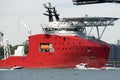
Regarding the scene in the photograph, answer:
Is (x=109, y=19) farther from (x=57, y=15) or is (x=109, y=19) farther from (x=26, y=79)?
(x=26, y=79)

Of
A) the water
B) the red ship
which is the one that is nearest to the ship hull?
the red ship

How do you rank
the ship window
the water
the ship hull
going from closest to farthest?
the water
the ship hull
the ship window

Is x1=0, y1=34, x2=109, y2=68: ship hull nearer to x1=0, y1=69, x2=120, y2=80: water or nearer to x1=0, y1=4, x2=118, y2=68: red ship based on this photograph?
x1=0, y1=4, x2=118, y2=68: red ship

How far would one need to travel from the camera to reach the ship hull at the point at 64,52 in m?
109

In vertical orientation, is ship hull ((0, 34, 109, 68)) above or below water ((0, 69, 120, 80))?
above

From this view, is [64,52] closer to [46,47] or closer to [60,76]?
[46,47]

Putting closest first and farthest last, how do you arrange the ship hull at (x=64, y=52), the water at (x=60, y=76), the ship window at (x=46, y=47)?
the water at (x=60, y=76) < the ship hull at (x=64, y=52) < the ship window at (x=46, y=47)

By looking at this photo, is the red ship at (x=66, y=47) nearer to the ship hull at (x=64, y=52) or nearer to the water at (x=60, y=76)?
the ship hull at (x=64, y=52)

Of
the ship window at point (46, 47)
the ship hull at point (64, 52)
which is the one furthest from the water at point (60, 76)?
the ship window at point (46, 47)

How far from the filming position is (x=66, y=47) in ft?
358

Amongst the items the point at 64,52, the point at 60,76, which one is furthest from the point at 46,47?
the point at 60,76

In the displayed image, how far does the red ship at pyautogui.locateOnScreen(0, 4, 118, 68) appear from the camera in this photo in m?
110

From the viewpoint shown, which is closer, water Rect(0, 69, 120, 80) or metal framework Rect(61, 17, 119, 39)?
water Rect(0, 69, 120, 80)

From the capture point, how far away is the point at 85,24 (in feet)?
375
